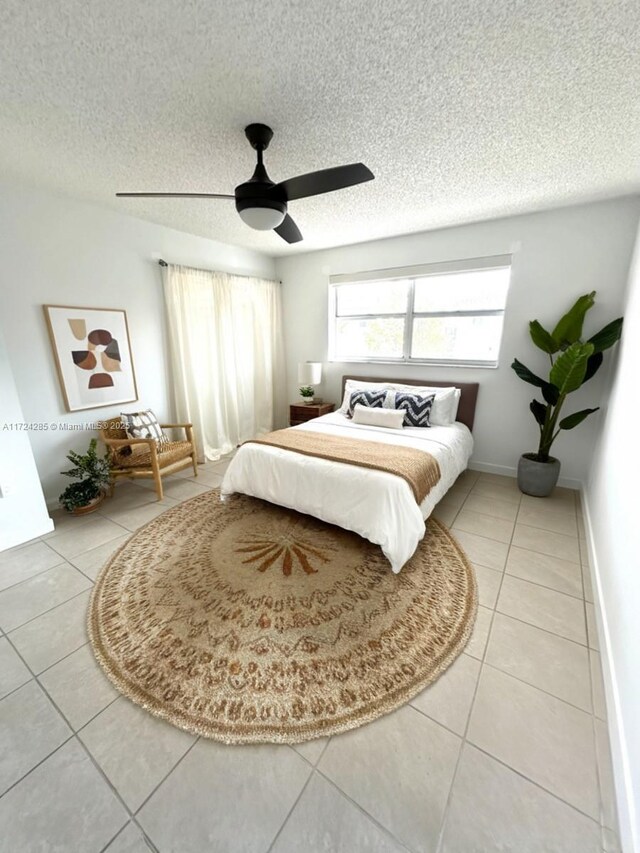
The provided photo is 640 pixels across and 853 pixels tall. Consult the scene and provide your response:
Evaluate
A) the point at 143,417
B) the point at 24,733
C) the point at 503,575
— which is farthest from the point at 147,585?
the point at 503,575

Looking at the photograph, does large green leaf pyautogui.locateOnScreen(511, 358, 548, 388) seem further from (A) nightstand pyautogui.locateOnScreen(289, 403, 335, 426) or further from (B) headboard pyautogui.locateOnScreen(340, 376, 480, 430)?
(A) nightstand pyautogui.locateOnScreen(289, 403, 335, 426)

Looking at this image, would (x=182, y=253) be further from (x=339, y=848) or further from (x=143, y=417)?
(x=339, y=848)

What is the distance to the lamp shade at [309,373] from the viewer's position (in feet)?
14.0

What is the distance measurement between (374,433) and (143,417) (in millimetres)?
2318

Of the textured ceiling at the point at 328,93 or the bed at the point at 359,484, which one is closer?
the textured ceiling at the point at 328,93

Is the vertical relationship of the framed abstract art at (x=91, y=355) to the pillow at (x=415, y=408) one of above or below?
above

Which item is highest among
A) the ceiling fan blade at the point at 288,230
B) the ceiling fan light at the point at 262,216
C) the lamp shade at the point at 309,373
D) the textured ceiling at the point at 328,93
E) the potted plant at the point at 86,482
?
the textured ceiling at the point at 328,93

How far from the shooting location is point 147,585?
1.98m

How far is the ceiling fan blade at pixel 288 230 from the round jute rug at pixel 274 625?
2219 mm

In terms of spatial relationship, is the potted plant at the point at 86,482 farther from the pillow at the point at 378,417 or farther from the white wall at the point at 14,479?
the pillow at the point at 378,417

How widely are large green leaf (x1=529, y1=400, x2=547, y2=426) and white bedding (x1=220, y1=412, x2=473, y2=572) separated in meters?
0.67

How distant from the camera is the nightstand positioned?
428 centimetres

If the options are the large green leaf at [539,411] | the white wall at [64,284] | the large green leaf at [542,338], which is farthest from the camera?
the large green leaf at [539,411]

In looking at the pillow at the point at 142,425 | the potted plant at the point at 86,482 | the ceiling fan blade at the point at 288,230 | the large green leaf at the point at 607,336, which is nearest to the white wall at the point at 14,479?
the potted plant at the point at 86,482
